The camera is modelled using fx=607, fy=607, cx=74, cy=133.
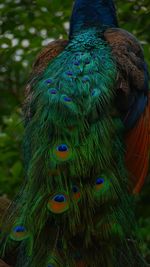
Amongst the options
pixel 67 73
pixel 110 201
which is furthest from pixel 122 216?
pixel 67 73

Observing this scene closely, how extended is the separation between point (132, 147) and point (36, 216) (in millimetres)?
959

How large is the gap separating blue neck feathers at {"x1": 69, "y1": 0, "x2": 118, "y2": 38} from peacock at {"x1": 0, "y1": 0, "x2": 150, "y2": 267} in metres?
0.51

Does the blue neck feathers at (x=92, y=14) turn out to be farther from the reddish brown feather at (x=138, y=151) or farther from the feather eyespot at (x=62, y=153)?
the feather eyespot at (x=62, y=153)

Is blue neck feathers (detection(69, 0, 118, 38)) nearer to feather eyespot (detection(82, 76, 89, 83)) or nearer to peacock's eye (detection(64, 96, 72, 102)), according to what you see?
feather eyespot (detection(82, 76, 89, 83))

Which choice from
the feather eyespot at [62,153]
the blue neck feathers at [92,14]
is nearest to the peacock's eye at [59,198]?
the feather eyespot at [62,153]

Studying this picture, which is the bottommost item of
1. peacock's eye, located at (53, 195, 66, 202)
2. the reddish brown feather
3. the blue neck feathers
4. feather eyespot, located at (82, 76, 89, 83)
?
the reddish brown feather

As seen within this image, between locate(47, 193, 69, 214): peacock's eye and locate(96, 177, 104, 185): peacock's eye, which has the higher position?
locate(96, 177, 104, 185): peacock's eye

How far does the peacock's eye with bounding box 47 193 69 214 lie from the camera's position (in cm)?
322

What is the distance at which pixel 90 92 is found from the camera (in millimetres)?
3682

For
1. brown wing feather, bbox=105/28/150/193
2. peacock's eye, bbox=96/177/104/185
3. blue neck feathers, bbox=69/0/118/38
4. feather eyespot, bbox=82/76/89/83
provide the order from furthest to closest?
1. blue neck feathers, bbox=69/0/118/38
2. brown wing feather, bbox=105/28/150/193
3. feather eyespot, bbox=82/76/89/83
4. peacock's eye, bbox=96/177/104/185

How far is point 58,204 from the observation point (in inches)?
127

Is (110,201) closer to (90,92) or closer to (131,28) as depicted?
(90,92)

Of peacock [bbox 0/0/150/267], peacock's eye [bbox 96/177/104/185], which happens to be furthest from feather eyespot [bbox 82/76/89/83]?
peacock's eye [bbox 96/177/104/185]

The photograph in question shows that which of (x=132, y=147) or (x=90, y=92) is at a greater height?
(x=90, y=92)
